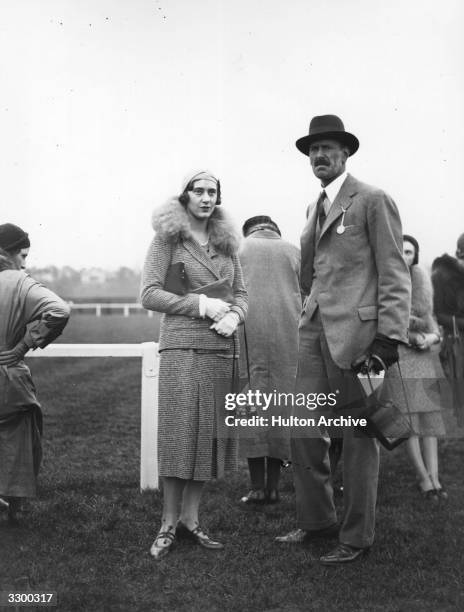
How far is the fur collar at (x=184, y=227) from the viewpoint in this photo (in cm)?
422

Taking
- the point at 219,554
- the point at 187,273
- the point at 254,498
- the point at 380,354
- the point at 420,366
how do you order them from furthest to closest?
the point at 420,366
the point at 254,498
the point at 187,273
the point at 219,554
the point at 380,354

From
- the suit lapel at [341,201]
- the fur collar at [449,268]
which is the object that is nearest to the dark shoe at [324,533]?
the suit lapel at [341,201]

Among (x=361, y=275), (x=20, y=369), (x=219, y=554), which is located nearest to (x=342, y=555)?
(x=219, y=554)

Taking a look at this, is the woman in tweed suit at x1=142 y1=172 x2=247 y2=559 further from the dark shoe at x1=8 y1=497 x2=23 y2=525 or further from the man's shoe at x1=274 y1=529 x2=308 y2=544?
the dark shoe at x1=8 y1=497 x2=23 y2=525

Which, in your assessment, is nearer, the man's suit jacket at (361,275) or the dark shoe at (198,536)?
the man's suit jacket at (361,275)

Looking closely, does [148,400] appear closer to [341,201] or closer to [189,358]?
[189,358]

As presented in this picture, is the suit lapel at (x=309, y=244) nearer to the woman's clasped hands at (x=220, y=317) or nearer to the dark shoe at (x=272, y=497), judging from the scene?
the woman's clasped hands at (x=220, y=317)

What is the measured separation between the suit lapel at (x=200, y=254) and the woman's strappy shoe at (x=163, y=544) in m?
1.48

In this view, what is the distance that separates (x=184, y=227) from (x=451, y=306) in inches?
130

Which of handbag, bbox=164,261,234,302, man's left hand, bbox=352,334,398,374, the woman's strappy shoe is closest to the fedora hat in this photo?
handbag, bbox=164,261,234,302

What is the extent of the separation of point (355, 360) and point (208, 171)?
1.40m

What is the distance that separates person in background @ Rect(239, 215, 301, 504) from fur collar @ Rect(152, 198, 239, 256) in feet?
3.17

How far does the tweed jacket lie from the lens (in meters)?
4.18

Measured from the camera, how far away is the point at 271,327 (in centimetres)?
553
